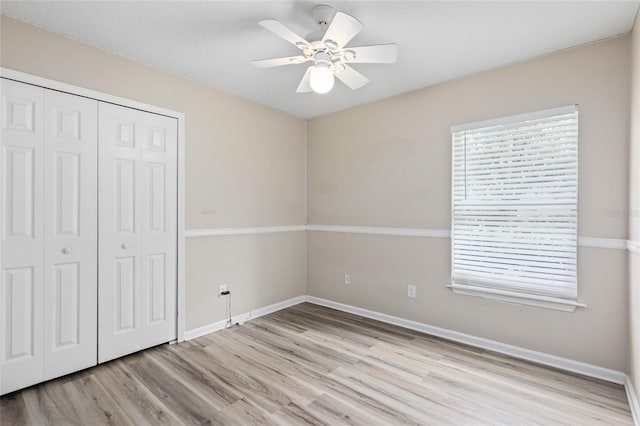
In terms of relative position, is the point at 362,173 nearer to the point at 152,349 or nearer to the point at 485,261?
the point at 485,261

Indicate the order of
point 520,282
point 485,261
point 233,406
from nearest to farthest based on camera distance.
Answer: point 233,406, point 520,282, point 485,261

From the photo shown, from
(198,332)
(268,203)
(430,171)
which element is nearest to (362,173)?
(430,171)

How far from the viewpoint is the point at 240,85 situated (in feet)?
10.6

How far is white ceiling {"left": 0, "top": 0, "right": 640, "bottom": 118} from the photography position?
2.00 metres

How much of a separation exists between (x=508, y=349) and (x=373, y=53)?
8.61 ft

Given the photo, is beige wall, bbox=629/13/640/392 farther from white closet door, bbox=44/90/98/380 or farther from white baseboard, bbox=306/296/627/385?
white closet door, bbox=44/90/98/380

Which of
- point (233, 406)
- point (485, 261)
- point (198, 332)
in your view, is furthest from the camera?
point (198, 332)

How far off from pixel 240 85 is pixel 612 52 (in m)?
3.04

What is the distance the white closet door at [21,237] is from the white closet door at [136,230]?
379 mm

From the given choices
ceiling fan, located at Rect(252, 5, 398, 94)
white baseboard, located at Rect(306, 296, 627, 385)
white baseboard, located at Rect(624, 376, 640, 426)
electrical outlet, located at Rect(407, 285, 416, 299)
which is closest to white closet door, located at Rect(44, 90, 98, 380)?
ceiling fan, located at Rect(252, 5, 398, 94)

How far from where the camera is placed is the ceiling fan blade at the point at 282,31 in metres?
1.79

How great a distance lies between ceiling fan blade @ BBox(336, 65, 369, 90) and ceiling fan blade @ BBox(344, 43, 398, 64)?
11 cm

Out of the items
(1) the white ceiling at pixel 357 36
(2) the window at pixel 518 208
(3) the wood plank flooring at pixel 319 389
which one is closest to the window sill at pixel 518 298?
(2) the window at pixel 518 208

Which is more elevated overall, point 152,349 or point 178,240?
point 178,240
